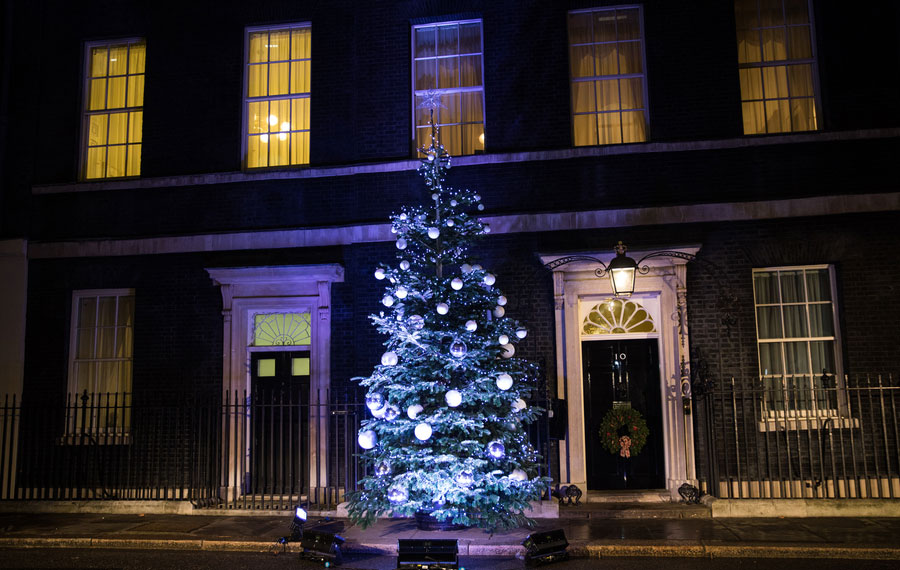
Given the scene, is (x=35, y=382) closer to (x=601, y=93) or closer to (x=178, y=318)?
(x=178, y=318)

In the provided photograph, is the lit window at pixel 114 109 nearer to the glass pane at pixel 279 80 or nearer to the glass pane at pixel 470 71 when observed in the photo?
the glass pane at pixel 279 80

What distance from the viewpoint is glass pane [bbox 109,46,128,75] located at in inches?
505

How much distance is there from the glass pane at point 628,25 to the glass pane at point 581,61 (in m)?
0.55

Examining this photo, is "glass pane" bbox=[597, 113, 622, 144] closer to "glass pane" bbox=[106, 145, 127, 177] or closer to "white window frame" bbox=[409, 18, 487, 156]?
"white window frame" bbox=[409, 18, 487, 156]

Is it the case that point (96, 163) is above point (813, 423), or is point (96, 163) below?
above

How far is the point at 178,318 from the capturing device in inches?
466

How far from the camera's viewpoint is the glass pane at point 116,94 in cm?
1277

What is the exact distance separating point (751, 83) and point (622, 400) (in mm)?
5423

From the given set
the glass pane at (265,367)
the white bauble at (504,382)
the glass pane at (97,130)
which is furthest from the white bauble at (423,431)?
the glass pane at (97,130)

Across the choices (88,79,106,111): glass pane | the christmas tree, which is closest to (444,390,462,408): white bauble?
the christmas tree

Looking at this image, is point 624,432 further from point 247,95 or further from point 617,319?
point 247,95

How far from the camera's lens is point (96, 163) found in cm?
1276

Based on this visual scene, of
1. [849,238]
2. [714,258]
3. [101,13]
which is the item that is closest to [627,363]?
[714,258]

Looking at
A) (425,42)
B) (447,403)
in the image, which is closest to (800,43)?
(425,42)
